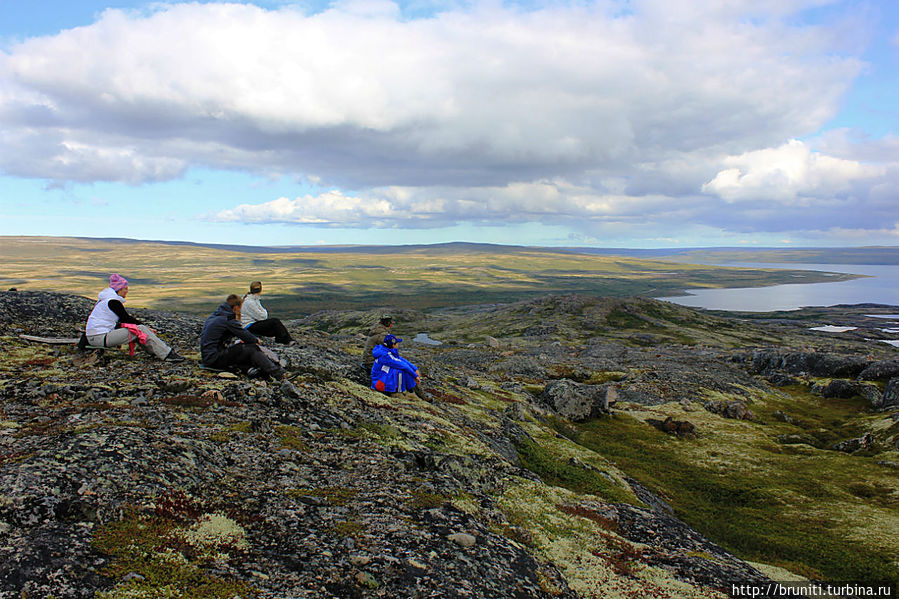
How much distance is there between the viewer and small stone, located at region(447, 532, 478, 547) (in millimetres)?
12227

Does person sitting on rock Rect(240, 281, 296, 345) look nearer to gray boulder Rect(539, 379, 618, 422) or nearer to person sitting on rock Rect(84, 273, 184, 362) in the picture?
person sitting on rock Rect(84, 273, 184, 362)

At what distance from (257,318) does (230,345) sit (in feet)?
17.2

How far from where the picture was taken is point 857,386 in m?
61.1

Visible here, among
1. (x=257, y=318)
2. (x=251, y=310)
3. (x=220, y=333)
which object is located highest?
(x=251, y=310)

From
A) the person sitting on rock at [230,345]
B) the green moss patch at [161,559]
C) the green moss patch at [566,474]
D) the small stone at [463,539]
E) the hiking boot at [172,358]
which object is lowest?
the green moss patch at [566,474]

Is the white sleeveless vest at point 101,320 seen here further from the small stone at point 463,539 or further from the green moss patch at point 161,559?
the small stone at point 463,539

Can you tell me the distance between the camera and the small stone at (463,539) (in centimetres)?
1223

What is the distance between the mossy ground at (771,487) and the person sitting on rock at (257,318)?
965 inches

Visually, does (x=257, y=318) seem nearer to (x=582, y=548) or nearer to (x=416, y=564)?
(x=416, y=564)

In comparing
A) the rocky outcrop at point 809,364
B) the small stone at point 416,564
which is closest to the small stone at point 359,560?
the small stone at point 416,564

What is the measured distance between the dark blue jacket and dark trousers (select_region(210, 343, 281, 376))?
32 cm

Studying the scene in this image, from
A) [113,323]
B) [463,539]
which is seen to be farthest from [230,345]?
[463,539]

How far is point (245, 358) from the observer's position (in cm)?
2228

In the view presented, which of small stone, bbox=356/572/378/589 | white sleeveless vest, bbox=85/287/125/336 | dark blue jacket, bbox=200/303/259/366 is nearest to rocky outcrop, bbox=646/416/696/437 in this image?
dark blue jacket, bbox=200/303/259/366
